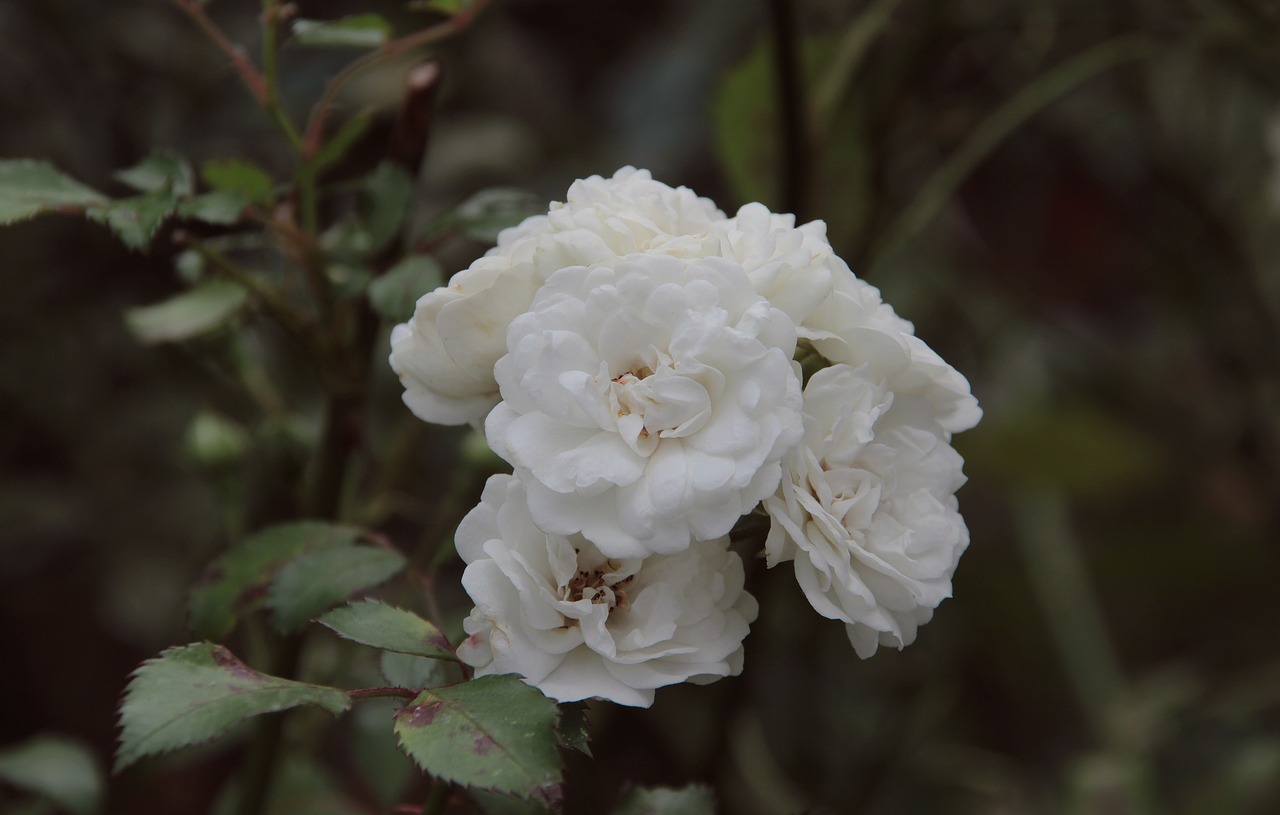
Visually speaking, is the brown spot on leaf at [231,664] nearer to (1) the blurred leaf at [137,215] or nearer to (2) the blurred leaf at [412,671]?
(2) the blurred leaf at [412,671]

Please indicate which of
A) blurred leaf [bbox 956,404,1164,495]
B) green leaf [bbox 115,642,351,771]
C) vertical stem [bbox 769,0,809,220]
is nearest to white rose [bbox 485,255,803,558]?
green leaf [bbox 115,642,351,771]

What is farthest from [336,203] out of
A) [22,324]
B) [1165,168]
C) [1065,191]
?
[1065,191]

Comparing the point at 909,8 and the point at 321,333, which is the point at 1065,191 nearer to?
the point at 909,8

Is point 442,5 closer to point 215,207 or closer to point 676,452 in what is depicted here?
point 215,207

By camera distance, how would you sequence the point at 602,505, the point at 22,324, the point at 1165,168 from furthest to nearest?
the point at 1165,168
the point at 22,324
the point at 602,505

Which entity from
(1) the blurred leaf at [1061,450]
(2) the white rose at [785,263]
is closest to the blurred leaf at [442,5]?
(2) the white rose at [785,263]
